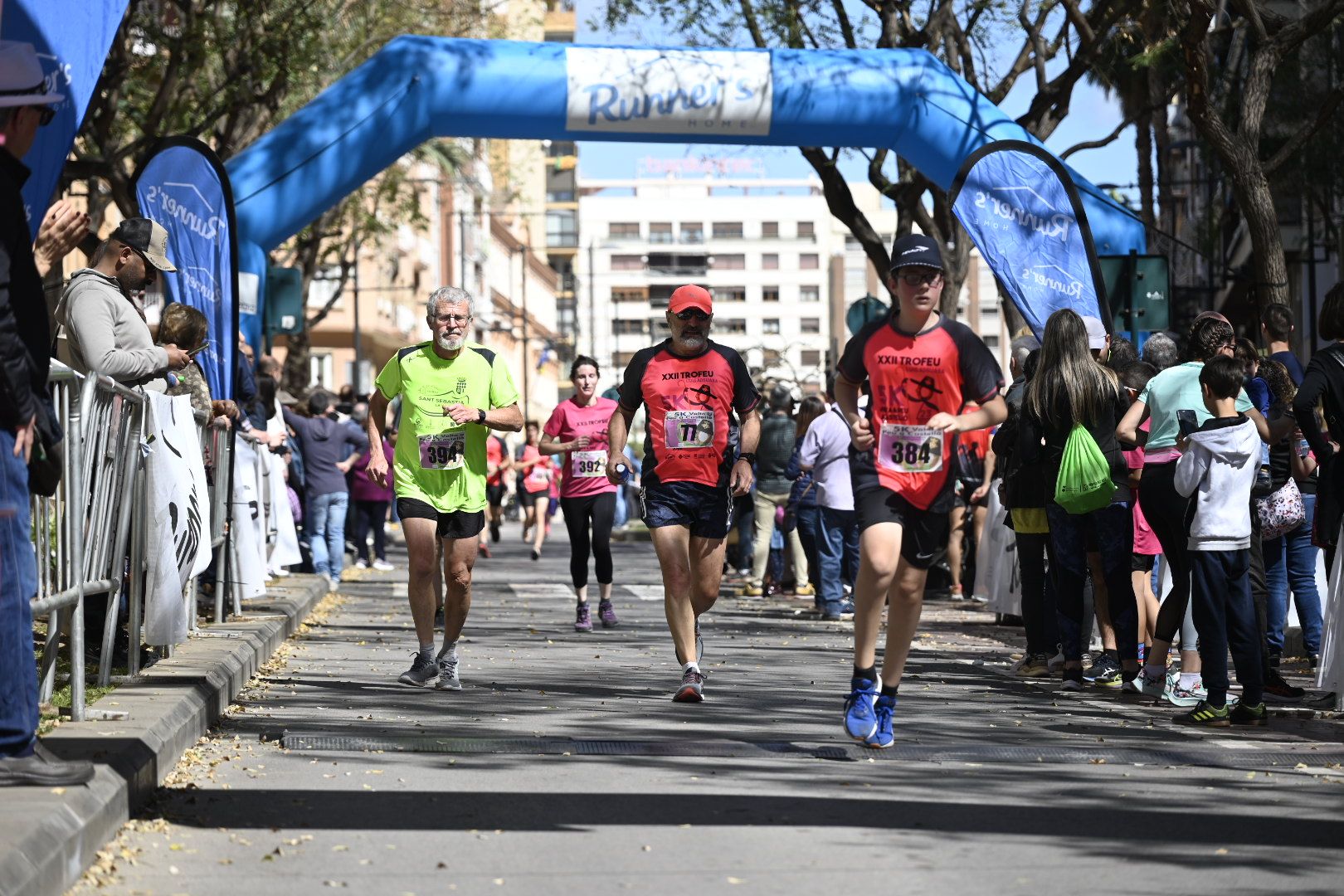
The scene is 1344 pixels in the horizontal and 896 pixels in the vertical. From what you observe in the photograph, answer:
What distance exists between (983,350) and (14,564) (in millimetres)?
4014

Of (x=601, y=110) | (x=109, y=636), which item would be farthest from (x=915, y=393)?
(x=601, y=110)

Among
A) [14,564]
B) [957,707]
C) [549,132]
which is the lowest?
[957,707]

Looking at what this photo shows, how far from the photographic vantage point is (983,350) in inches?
338

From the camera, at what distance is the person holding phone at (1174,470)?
998 cm

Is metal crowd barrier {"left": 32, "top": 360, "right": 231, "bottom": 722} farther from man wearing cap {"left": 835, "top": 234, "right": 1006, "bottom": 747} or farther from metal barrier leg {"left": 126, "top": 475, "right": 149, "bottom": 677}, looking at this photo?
man wearing cap {"left": 835, "top": 234, "right": 1006, "bottom": 747}

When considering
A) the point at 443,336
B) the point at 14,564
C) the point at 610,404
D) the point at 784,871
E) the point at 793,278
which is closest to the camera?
the point at 784,871

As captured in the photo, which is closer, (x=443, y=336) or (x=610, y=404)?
(x=443, y=336)

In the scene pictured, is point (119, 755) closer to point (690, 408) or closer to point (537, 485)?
point (690, 408)

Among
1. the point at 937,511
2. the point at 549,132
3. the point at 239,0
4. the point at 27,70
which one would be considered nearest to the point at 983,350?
the point at 937,511

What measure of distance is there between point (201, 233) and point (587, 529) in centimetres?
364

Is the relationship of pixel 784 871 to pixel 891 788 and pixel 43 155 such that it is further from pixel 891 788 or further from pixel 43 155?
pixel 43 155

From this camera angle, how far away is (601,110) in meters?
18.0

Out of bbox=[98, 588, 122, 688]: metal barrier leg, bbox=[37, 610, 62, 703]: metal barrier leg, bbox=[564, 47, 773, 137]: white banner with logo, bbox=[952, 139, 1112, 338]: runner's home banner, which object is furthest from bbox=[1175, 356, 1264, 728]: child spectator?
bbox=[564, 47, 773, 137]: white banner with logo

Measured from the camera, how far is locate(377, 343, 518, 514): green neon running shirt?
10.6m
